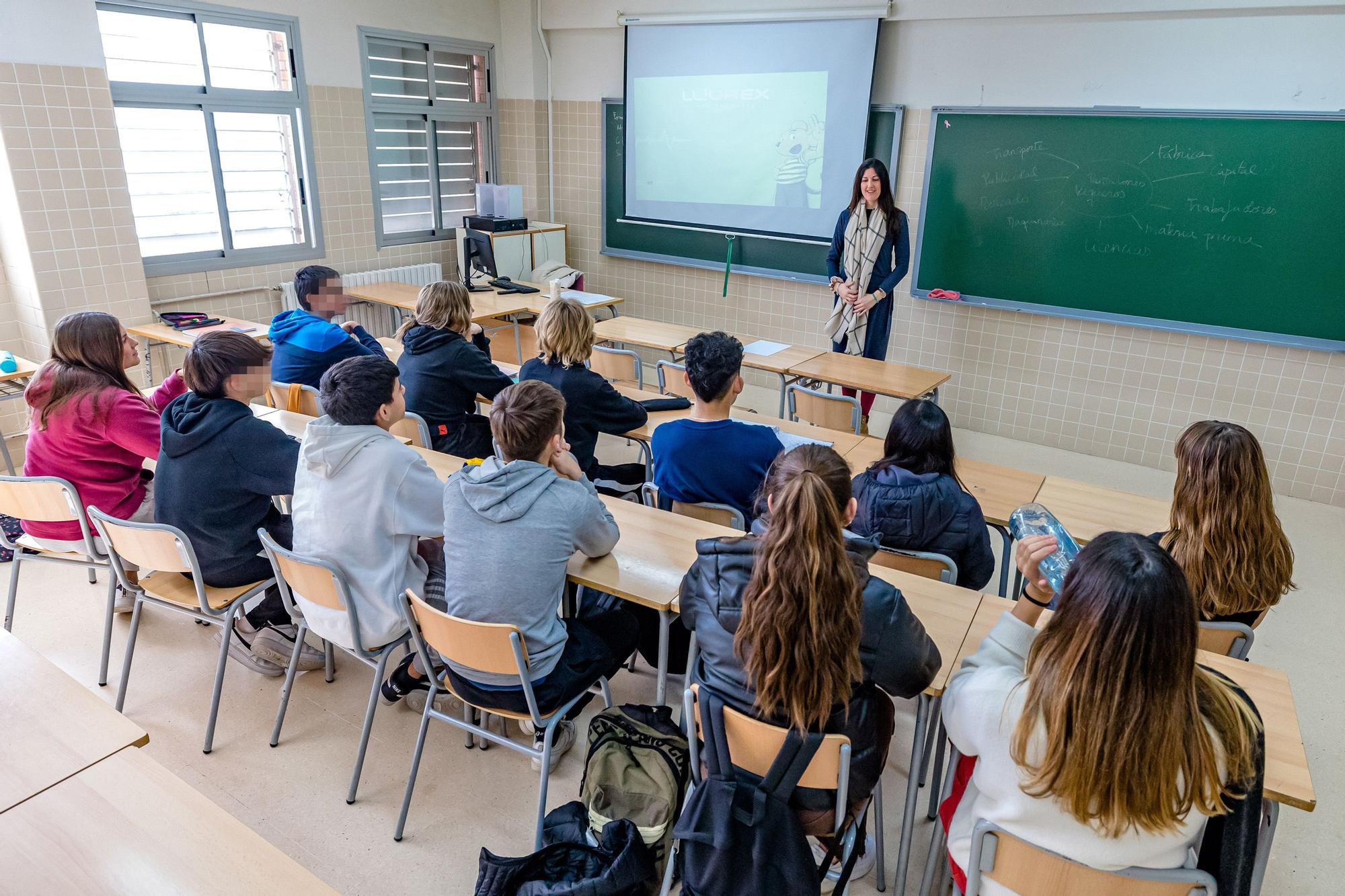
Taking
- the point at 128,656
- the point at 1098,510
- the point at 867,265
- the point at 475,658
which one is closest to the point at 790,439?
the point at 1098,510

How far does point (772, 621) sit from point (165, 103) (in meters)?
5.60

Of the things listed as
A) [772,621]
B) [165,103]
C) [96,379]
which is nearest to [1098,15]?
[772,621]

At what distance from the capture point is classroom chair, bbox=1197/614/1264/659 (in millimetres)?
2230

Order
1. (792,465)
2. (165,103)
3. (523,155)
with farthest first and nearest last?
(523,155)
(165,103)
(792,465)

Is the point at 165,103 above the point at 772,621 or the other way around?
above

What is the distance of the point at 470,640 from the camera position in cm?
213

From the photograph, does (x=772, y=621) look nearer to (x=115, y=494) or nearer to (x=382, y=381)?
(x=382, y=381)

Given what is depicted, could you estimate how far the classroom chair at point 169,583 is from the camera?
257cm

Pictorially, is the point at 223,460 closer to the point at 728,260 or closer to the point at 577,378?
the point at 577,378

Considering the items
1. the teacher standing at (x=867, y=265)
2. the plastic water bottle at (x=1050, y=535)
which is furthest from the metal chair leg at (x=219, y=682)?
the teacher standing at (x=867, y=265)

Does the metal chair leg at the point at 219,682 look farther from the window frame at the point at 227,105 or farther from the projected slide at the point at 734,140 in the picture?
the projected slide at the point at 734,140

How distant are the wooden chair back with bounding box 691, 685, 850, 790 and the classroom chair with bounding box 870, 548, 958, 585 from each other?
0.85 metres

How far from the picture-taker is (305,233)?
6.30 m

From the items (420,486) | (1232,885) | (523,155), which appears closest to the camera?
(1232,885)
